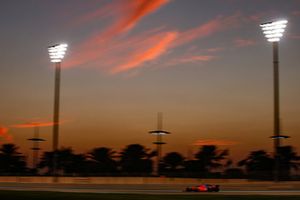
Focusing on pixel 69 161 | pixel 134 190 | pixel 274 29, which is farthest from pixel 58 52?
pixel 69 161

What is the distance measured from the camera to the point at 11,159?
130750 mm

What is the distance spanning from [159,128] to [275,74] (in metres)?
40.7

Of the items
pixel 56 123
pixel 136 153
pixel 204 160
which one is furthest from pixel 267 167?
pixel 56 123

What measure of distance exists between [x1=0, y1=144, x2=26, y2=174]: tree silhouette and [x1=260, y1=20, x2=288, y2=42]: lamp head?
92844 millimetres

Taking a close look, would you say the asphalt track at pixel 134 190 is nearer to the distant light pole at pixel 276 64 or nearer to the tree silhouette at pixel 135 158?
the distant light pole at pixel 276 64

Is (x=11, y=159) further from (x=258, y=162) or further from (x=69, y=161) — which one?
(x=258, y=162)

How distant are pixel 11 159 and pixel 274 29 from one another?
97.2 meters

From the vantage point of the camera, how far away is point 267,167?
392 ft

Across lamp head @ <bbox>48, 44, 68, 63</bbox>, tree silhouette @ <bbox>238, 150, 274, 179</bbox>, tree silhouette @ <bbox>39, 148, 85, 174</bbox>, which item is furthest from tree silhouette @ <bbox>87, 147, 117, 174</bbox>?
lamp head @ <bbox>48, 44, 68, 63</bbox>

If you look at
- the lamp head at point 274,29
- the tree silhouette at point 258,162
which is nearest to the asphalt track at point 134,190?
the lamp head at point 274,29

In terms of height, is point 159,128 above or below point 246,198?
above

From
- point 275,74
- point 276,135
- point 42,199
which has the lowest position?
point 42,199

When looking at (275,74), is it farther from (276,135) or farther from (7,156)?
(7,156)

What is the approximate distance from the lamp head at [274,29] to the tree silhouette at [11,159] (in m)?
92.8
